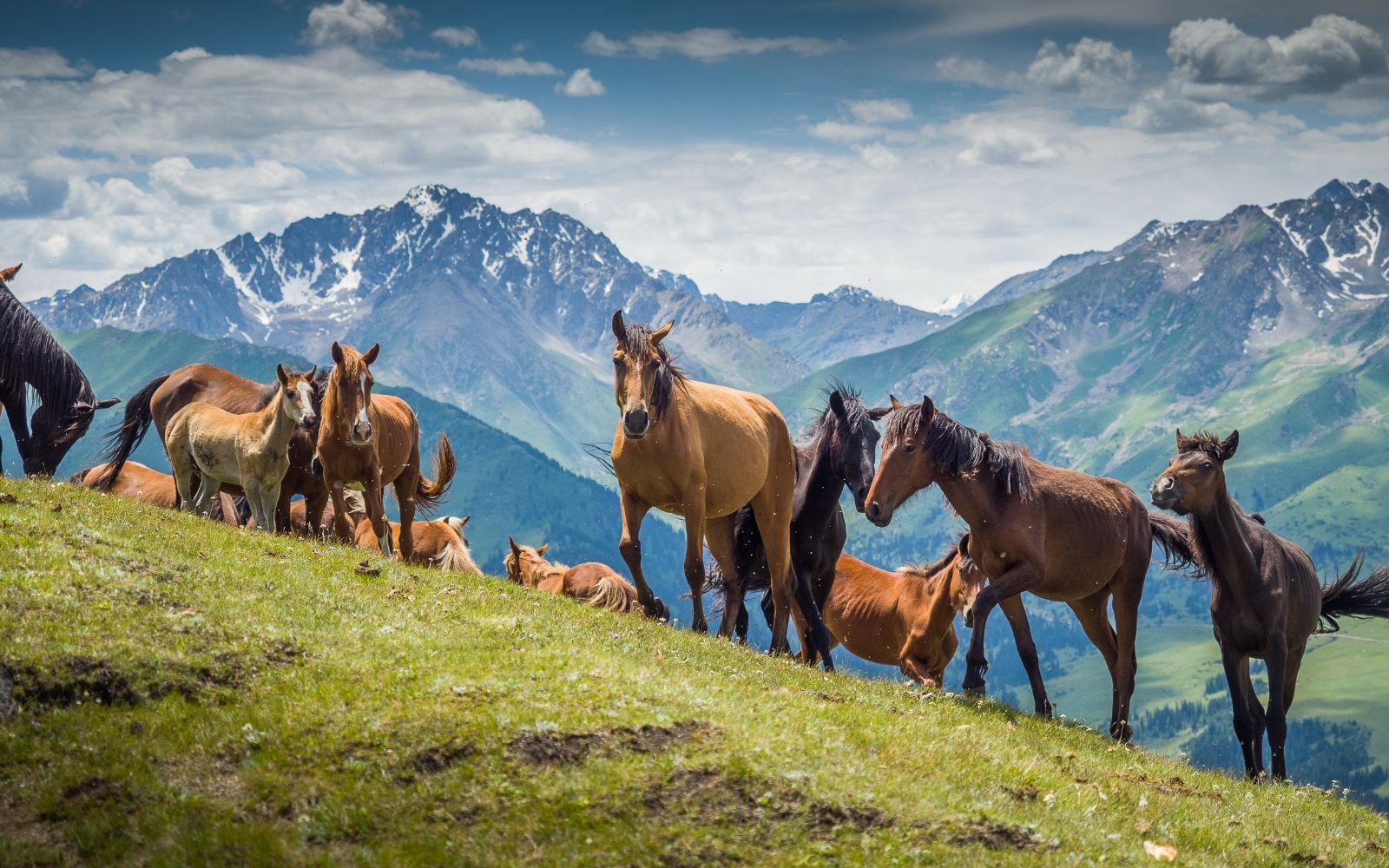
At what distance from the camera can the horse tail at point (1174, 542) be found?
22125 mm

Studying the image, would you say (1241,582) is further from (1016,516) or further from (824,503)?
(824,503)

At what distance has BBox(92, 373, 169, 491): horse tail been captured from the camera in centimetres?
2716

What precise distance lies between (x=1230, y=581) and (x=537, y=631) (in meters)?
12.0

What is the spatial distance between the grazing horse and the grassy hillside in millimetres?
10833

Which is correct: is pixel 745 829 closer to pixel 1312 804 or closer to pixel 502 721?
pixel 502 721

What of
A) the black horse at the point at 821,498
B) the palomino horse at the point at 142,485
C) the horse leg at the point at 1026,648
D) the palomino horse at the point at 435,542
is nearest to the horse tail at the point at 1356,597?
the horse leg at the point at 1026,648

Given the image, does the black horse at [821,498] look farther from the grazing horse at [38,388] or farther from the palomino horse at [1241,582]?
the grazing horse at [38,388]

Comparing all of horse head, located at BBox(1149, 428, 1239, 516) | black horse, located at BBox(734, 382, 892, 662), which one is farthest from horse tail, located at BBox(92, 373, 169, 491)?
horse head, located at BBox(1149, 428, 1239, 516)

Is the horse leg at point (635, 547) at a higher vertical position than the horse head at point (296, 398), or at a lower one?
lower

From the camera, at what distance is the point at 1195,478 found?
66.4 ft

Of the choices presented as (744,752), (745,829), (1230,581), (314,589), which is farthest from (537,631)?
(1230,581)


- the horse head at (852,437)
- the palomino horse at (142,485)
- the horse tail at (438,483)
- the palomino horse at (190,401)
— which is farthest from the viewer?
the horse tail at (438,483)

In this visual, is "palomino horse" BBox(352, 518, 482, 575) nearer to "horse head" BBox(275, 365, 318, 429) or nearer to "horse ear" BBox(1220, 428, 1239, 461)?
"horse head" BBox(275, 365, 318, 429)

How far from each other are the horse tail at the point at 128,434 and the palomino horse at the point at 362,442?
24.0 feet
